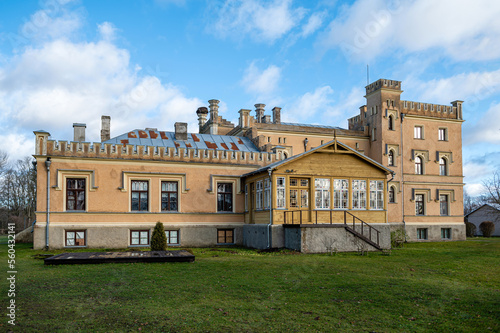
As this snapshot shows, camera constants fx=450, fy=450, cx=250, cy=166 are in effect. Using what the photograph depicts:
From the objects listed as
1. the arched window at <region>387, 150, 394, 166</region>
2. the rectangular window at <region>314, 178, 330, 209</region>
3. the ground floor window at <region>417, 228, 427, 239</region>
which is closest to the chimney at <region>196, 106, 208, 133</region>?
the arched window at <region>387, 150, 394, 166</region>

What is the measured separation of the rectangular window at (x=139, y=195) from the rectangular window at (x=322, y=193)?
971cm

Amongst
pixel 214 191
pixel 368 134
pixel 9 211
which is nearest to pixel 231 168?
pixel 214 191

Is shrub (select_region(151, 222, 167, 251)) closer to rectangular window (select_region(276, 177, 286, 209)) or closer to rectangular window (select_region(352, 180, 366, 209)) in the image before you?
rectangular window (select_region(276, 177, 286, 209))

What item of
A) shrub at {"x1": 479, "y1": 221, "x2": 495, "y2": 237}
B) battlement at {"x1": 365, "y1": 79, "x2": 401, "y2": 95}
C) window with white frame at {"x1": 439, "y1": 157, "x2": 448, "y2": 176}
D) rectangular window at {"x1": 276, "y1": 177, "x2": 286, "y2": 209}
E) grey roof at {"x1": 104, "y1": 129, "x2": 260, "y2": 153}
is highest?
battlement at {"x1": 365, "y1": 79, "x2": 401, "y2": 95}

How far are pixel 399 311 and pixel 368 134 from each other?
29001 mm

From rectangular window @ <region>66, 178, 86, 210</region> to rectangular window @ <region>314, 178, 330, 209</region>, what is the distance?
12662 millimetres

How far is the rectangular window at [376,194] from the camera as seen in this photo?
953 inches

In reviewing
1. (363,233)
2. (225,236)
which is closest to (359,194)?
(363,233)

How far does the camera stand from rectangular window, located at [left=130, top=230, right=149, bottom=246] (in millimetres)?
25141

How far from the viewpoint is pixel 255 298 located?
10.2 metres

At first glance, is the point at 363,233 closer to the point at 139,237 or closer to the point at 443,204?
the point at 139,237

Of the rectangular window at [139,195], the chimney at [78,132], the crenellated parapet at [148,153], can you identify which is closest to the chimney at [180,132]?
the crenellated parapet at [148,153]

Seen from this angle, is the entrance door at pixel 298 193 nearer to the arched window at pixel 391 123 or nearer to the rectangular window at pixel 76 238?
Result: the rectangular window at pixel 76 238

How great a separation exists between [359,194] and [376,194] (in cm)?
106
